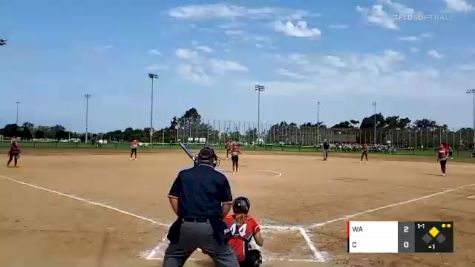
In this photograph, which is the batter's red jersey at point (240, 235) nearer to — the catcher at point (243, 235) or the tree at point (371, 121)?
the catcher at point (243, 235)

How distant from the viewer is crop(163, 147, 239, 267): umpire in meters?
4.83

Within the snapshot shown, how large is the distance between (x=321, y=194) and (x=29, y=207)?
8.28 meters

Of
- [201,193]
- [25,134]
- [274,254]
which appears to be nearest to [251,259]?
[201,193]

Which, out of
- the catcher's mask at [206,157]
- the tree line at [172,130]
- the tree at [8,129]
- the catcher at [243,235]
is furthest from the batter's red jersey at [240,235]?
the tree at [8,129]

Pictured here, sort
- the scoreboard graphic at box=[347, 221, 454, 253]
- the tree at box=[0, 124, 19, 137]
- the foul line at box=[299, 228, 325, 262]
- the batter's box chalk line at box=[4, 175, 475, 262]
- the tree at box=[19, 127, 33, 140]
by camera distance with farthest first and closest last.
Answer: the tree at box=[0, 124, 19, 137] → the tree at box=[19, 127, 33, 140] → the batter's box chalk line at box=[4, 175, 475, 262] → the foul line at box=[299, 228, 325, 262] → the scoreboard graphic at box=[347, 221, 454, 253]

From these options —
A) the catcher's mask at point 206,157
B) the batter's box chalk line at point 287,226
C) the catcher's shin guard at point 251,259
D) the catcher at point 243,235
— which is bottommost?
the batter's box chalk line at point 287,226

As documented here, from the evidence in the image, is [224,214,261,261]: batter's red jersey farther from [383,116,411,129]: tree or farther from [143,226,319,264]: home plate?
[383,116,411,129]: tree

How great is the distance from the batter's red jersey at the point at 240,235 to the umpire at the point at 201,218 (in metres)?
0.94

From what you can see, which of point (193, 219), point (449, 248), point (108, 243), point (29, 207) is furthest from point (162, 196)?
point (193, 219)

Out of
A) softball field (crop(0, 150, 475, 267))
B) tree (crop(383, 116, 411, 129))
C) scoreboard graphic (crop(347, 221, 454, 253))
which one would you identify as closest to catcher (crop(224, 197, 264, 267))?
scoreboard graphic (crop(347, 221, 454, 253))

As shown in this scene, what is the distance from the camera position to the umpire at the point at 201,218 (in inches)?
190

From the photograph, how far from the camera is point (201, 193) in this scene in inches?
192

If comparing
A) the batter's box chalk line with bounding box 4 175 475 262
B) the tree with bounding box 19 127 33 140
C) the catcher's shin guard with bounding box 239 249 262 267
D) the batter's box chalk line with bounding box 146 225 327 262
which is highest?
the tree with bounding box 19 127 33 140

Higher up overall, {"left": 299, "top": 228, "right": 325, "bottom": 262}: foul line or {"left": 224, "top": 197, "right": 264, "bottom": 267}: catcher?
{"left": 224, "top": 197, "right": 264, "bottom": 267}: catcher
